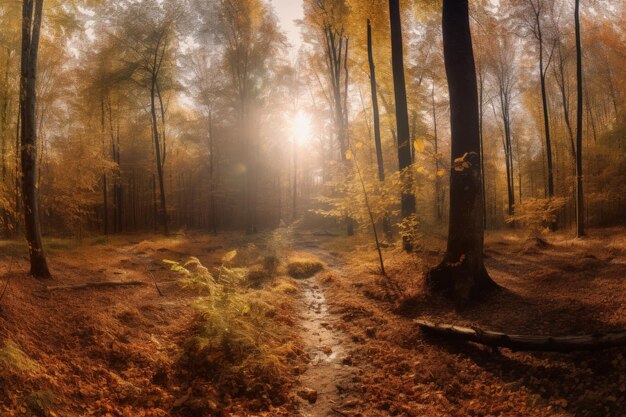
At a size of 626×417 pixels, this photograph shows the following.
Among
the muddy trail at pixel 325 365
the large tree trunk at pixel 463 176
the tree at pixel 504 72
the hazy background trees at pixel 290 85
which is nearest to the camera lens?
the muddy trail at pixel 325 365

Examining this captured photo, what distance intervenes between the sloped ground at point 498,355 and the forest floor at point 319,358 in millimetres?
17

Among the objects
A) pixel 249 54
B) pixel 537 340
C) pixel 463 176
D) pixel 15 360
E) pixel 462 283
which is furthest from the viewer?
pixel 249 54

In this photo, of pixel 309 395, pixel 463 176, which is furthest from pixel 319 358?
pixel 463 176

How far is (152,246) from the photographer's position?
47.4 ft

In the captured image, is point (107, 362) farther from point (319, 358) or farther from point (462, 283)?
point (462, 283)

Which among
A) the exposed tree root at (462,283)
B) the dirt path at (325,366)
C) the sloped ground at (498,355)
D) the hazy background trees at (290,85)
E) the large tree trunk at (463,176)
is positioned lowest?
the dirt path at (325,366)

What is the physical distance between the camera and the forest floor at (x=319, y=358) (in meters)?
3.25

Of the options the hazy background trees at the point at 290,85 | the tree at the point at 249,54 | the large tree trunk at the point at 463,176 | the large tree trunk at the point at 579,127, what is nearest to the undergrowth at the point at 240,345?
the large tree trunk at the point at 463,176

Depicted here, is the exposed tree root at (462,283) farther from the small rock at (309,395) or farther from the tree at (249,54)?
the tree at (249,54)

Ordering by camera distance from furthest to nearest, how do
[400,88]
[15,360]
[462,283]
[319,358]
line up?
[400,88], [462,283], [319,358], [15,360]

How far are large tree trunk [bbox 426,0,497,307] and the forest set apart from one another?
37 millimetres

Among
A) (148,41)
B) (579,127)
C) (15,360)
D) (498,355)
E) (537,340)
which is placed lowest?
(498,355)

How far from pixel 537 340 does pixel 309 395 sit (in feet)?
9.12

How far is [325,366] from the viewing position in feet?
15.2
